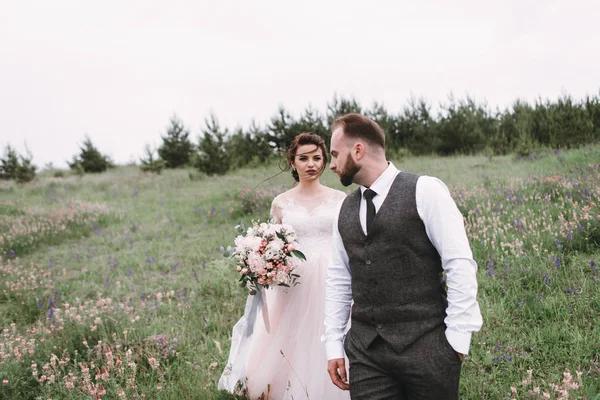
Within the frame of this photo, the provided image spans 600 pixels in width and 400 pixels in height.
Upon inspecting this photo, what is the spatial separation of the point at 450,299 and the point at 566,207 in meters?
6.51

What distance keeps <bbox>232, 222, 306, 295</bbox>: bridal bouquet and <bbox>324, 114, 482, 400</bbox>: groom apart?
1237mm

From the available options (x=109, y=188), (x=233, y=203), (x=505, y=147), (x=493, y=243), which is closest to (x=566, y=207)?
(x=493, y=243)

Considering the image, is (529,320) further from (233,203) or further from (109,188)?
(109,188)

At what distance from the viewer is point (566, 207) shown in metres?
7.15

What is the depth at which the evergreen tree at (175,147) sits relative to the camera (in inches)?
1230

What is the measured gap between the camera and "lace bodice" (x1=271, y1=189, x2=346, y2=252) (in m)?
4.64

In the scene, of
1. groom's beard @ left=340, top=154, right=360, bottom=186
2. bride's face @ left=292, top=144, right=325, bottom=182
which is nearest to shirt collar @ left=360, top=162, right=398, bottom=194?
groom's beard @ left=340, top=154, right=360, bottom=186

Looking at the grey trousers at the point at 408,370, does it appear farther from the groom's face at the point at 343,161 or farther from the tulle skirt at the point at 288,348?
the tulle skirt at the point at 288,348

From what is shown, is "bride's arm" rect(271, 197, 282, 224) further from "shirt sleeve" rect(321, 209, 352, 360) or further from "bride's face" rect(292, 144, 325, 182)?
"shirt sleeve" rect(321, 209, 352, 360)

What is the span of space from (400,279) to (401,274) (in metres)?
0.03

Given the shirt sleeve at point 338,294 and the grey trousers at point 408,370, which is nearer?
the grey trousers at point 408,370

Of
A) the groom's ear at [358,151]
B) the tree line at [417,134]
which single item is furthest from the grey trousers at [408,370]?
the tree line at [417,134]

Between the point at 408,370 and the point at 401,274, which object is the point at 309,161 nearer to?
the point at 401,274

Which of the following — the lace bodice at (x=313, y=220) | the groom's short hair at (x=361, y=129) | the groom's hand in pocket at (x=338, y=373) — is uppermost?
the groom's short hair at (x=361, y=129)
